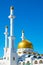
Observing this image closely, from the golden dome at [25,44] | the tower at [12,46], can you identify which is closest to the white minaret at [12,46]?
the tower at [12,46]

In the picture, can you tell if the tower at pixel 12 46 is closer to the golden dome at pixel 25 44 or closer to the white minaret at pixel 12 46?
the white minaret at pixel 12 46

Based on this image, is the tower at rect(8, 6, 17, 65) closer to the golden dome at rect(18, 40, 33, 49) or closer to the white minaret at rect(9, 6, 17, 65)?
the white minaret at rect(9, 6, 17, 65)

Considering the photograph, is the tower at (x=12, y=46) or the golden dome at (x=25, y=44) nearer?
the tower at (x=12, y=46)

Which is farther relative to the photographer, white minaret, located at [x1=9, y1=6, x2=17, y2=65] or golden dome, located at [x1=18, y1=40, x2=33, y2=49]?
golden dome, located at [x1=18, y1=40, x2=33, y2=49]

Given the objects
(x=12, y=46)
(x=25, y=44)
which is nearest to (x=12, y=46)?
(x=12, y=46)

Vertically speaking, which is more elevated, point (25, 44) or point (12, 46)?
point (25, 44)

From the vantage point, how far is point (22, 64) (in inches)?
1843

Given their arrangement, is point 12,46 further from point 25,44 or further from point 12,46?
point 25,44

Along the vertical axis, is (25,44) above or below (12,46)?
above

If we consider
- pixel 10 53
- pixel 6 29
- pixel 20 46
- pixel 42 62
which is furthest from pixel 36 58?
pixel 6 29

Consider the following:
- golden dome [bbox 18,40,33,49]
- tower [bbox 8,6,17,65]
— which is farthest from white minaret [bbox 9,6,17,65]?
golden dome [bbox 18,40,33,49]

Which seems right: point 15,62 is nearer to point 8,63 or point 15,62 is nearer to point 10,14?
point 8,63

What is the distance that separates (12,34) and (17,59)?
6533 mm

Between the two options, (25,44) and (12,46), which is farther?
(25,44)
